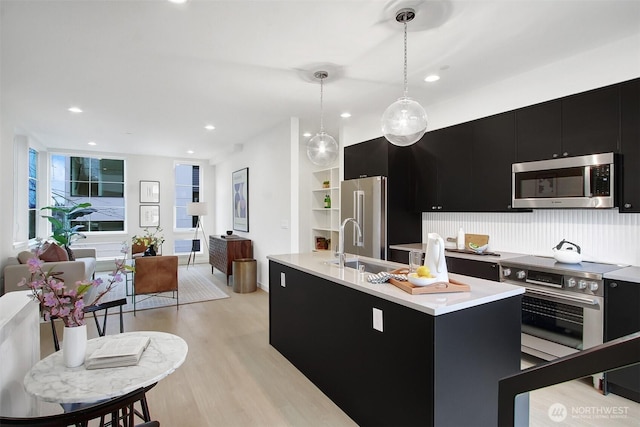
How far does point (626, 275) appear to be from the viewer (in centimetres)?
245

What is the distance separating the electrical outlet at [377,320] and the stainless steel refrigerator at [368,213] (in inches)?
89.6

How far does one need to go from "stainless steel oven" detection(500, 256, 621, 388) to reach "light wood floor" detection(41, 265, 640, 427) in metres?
0.33

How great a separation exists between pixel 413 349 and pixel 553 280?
5.83ft

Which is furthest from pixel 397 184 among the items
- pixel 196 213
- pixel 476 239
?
pixel 196 213

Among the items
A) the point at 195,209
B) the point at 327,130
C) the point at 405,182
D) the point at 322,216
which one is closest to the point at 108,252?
the point at 195,209

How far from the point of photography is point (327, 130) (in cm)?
578

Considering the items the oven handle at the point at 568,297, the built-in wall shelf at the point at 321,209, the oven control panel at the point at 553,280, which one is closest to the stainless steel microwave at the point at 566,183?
the oven control panel at the point at 553,280

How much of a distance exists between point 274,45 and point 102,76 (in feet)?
6.39

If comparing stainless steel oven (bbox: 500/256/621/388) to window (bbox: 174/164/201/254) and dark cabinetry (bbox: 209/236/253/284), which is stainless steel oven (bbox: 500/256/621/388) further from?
window (bbox: 174/164/201/254)

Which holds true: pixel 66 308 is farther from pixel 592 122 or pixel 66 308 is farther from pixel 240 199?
pixel 240 199

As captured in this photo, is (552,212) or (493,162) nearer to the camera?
(552,212)

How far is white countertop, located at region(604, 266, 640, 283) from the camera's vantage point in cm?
237

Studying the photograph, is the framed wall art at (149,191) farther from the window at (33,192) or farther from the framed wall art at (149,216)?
the window at (33,192)

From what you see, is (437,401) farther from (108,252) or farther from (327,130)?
(108,252)
